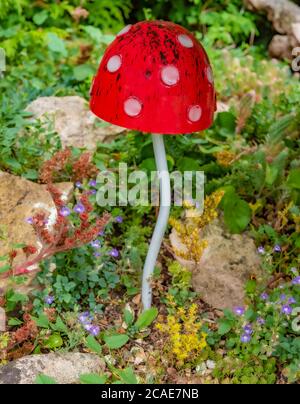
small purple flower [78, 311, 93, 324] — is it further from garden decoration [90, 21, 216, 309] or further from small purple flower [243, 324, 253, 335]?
garden decoration [90, 21, 216, 309]

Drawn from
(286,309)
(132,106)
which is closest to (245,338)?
(286,309)

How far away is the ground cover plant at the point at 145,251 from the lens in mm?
3197

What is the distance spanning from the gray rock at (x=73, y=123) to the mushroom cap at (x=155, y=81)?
4.86 feet

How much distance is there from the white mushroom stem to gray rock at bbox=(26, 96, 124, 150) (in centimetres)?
126

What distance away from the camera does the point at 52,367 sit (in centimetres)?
300

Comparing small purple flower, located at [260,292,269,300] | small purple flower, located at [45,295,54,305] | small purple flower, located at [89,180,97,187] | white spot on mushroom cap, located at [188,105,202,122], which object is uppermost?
white spot on mushroom cap, located at [188,105,202,122]

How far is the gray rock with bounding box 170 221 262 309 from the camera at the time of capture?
366 centimetres

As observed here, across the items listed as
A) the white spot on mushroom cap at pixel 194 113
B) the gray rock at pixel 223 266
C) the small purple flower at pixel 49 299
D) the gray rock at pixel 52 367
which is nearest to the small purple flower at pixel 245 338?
the gray rock at pixel 223 266

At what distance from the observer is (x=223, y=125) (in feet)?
15.3

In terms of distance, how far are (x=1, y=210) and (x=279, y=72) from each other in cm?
344

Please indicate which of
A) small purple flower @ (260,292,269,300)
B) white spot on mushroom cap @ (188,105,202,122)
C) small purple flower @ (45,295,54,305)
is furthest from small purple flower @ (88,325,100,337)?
white spot on mushroom cap @ (188,105,202,122)

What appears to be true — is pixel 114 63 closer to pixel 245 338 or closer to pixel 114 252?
pixel 114 252

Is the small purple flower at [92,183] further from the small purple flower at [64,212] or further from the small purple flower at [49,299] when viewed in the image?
the small purple flower at [49,299]

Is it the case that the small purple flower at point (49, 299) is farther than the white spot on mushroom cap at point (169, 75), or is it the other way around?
the small purple flower at point (49, 299)
